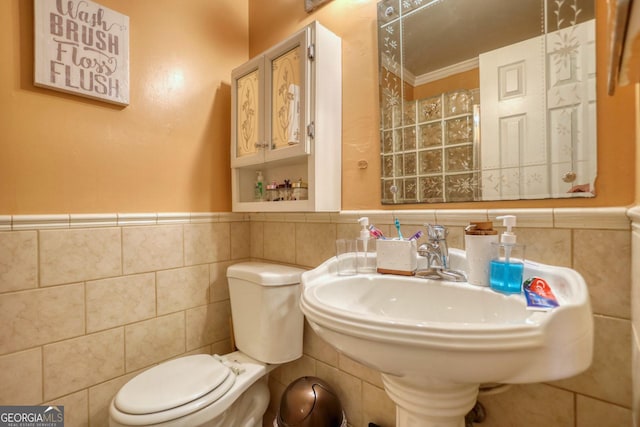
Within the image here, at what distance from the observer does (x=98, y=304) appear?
1.11 m

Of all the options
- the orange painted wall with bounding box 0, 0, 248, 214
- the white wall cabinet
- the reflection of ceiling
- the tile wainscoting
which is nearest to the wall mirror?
the reflection of ceiling

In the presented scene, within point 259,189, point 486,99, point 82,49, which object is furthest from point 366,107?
point 82,49

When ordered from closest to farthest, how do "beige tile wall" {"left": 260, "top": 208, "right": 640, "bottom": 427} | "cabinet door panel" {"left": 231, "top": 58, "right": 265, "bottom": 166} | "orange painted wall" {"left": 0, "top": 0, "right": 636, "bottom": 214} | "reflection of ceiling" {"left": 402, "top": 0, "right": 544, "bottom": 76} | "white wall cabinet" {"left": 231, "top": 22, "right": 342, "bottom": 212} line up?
"beige tile wall" {"left": 260, "top": 208, "right": 640, "bottom": 427} < "reflection of ceiling" {"left": 402, "top": 0, "right": 544, "bottom": 76} < "orange painted wall" {"left": 0, "top": 0, "right": 636, "bottom": 214} < "white wall cabinet" {"left": 231, "top": 22, "right": 342, "bottom": 212} < "cabinet door panel" {"left": 231, "top": 58, "right": 265, "bottom": 166}

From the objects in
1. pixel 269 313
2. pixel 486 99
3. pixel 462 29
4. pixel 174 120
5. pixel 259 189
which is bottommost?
pixel 269 313

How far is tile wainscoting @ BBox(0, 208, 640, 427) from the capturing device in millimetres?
681

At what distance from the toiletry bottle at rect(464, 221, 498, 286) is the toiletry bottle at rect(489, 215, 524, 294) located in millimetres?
13

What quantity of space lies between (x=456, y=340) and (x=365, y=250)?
521 mm

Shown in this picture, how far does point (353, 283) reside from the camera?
2.86ft

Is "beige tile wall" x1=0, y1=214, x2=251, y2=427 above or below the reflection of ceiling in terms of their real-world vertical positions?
below

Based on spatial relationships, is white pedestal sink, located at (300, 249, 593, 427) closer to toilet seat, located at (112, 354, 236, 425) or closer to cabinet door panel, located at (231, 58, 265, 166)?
toilet seat, located at (112, 354, 236, 425)

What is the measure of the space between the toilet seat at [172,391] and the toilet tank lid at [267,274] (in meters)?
0.35

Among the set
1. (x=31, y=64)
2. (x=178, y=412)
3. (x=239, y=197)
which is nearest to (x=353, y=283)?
(x=178, y=412)

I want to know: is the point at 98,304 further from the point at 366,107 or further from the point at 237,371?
the point at 366,107

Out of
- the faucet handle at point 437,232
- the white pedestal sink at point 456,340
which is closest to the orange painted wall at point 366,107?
the faucet handle at point 437,232
